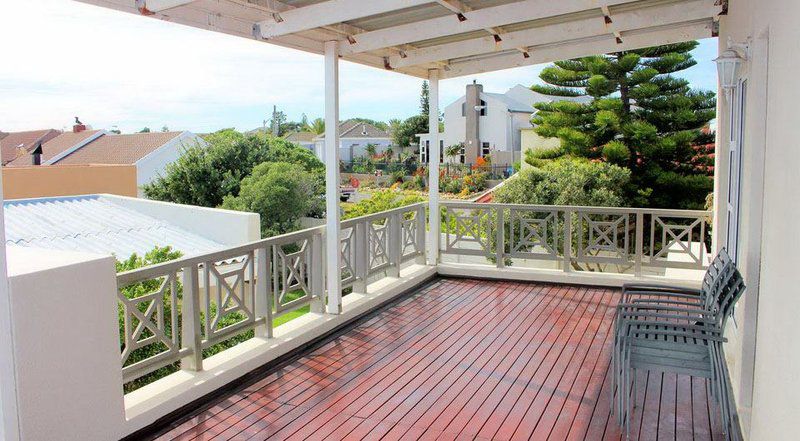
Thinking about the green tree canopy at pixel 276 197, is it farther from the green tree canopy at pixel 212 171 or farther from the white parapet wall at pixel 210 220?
the white parapet wall at pixel 210 220

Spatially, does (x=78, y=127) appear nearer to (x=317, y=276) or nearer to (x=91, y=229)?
(x=91, y=229)

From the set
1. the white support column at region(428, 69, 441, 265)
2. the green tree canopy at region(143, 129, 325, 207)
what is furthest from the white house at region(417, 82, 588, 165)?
the white support column at region(428, 69, 441, 265)

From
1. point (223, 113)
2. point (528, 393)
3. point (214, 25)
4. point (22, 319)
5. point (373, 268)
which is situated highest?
point (223, 113)

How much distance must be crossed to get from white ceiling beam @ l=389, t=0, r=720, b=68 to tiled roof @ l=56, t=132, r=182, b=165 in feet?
91.5

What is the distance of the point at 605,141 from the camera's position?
17.1 m

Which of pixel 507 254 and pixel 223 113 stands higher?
pixel 223 113

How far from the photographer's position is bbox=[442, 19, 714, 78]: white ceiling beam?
208 inches

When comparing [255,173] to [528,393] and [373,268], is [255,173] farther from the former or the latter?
[528,393]

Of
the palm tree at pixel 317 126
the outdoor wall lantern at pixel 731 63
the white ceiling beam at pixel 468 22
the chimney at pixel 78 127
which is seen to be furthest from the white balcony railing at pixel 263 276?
the palm tree at pixel 317 126

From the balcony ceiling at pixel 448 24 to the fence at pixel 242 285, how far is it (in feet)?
4.92

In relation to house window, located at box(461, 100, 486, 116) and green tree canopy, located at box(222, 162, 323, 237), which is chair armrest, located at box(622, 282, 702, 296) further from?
house window, located at box(461, 100, 486, 116)

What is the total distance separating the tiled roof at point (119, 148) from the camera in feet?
102

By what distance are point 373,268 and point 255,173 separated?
15535 millimetres

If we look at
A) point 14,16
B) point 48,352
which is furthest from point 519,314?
point 14,16
